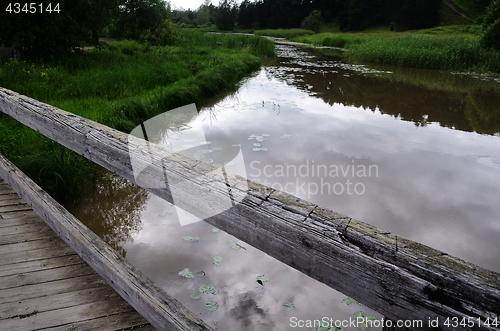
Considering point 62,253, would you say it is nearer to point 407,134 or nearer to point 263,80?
point 407,134

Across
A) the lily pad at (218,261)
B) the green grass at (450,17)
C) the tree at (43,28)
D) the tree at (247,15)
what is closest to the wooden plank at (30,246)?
the lily pad at (218,261)

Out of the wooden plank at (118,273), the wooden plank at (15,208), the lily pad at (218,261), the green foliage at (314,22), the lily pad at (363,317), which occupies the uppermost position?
the green foliage at (314,22)

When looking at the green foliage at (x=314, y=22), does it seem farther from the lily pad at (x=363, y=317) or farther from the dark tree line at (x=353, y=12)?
the lily pad at (x=363, y=317)

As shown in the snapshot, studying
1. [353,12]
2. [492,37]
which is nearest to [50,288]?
[492,37]

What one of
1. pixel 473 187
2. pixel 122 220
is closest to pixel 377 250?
pixel 122 220

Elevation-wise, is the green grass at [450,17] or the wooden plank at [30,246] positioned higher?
the green grass at [450,17]

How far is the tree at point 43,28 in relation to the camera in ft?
28.2

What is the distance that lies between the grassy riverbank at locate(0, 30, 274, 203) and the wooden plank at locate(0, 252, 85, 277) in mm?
1593

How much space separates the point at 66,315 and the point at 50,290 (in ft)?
0.88

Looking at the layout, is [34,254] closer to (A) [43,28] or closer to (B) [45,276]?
(B) [45,276]

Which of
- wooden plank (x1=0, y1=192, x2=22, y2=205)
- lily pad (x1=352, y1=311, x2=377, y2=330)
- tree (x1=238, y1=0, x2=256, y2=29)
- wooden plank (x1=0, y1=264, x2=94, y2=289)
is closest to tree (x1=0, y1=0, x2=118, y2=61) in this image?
wooden plank (x1=0, y1=192, x2=22, y2=205)

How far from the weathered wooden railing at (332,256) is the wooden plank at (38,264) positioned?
704 mm

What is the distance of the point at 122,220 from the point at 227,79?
767 centimetres

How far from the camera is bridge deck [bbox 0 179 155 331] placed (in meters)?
1.53
